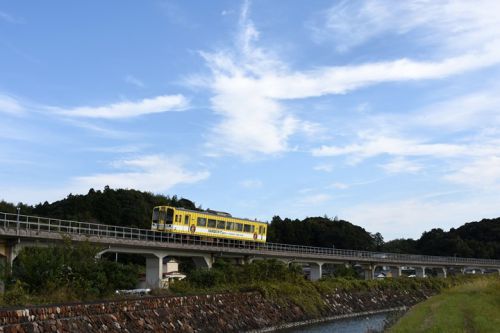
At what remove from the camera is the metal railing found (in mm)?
37656

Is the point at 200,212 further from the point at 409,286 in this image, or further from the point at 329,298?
the point at 409,286

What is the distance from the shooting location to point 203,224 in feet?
194

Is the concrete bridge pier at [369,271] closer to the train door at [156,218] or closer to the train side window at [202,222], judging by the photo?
the train side window at [202,222]

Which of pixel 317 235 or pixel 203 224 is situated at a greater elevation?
pixel 317 235

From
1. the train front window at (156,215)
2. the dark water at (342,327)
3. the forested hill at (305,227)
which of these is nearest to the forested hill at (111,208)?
the forested hill at (305,227)

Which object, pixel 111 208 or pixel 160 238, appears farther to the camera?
pixel 111 208

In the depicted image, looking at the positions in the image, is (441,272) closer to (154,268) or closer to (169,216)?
(169,216)

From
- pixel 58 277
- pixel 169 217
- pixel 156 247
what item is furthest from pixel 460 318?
pixel 169 217

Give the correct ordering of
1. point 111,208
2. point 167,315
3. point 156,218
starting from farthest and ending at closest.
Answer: point 111,208, point 156,218, point 167,315


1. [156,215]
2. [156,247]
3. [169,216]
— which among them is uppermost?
[156,215]

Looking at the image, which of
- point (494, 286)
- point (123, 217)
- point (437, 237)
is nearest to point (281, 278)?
point (494, 286)

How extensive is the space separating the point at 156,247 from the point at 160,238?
2.17 meters

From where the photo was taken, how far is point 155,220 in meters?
57.3

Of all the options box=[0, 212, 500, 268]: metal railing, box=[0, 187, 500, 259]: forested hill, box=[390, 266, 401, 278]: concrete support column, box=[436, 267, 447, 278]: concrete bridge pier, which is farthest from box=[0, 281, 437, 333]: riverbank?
box=[436, 267, 447, 278]: concrete bridge pier
